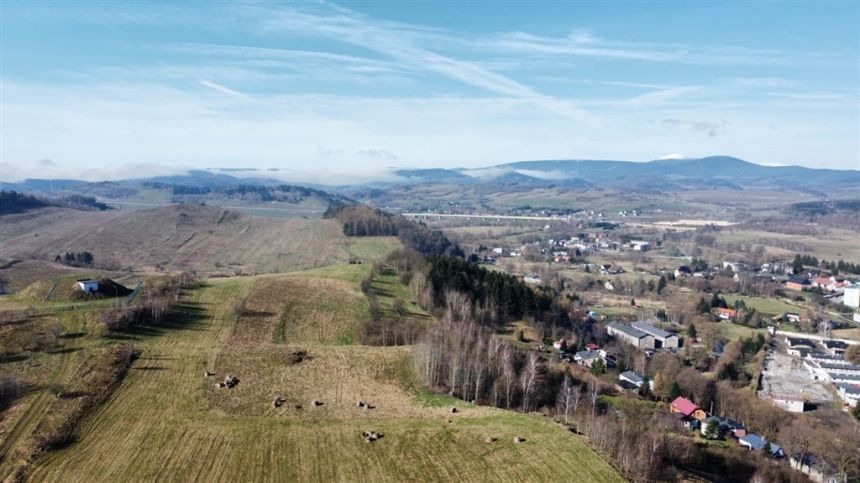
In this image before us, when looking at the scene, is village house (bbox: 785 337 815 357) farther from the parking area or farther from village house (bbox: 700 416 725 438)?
village house (bbox: 700 416 725 438)

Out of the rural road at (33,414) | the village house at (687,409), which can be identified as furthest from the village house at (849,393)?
the rural road at (33,414)

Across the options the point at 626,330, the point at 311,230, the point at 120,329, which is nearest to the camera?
the point at 120,329

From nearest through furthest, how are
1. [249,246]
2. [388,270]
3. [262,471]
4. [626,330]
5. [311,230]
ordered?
[262,471], [626,330], [388,270], [249,246], [311,230]

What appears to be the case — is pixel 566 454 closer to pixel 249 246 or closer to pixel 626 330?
pixel 626 330

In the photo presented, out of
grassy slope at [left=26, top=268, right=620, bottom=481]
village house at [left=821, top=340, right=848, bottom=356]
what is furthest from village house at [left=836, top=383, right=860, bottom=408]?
grassy slope at [left=26, top=268, right=620, bottom=481]

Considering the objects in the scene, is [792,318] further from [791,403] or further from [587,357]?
[587,357]

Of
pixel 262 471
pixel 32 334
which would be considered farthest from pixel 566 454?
pixel 32 334

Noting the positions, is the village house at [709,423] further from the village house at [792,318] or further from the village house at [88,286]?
the village house at [88,286]
